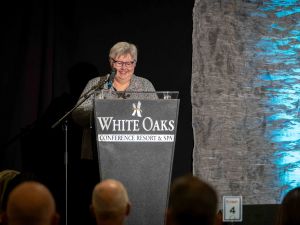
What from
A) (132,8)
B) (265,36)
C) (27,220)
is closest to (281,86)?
(265,36)

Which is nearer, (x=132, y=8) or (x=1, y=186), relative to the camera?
(x=1, y=186)

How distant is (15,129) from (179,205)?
3420 mm

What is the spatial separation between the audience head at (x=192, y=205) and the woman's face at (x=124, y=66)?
240 centimetres

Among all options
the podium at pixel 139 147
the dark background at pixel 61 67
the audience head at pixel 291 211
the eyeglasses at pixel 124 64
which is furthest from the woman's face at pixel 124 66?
the audience head at pixel 291 211

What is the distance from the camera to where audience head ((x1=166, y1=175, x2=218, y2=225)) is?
81.9 inches

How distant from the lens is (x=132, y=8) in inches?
219

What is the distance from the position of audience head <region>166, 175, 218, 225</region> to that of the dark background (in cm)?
309

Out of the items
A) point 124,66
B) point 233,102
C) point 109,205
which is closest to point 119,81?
point 124,66

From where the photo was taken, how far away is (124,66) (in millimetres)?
4504

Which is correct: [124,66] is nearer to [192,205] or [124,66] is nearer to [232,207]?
[232,207]

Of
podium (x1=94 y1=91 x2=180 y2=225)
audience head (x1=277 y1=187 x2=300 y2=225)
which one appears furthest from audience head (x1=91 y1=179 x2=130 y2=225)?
podium (x1=94 y1=91 x2=180 y2=225)

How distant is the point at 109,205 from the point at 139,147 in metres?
1.42

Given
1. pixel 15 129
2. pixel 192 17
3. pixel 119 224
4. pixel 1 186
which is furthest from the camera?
pixel 192 17

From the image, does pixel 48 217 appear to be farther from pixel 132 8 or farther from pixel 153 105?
pixel 132 8
